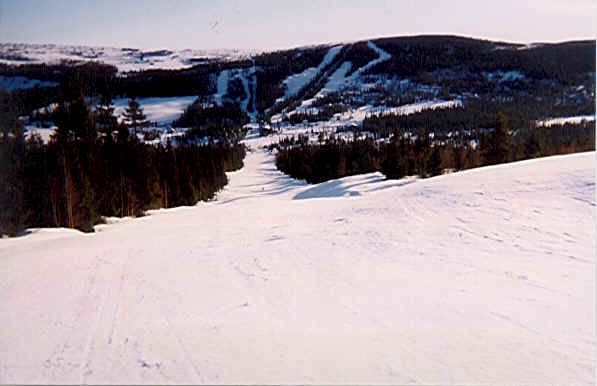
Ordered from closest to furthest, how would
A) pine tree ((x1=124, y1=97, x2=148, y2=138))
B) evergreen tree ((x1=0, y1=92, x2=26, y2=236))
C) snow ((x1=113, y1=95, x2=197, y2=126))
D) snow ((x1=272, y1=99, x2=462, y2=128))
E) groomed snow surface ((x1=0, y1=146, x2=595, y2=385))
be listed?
1. groomed snow surface ((x1=0, y1=146, x2=595, y2=385))
2. evergreen tree ((x1=0, y1=92, x2=26, y2=236))
3. pine tree ((x1=124, y1=97, x2=148, y2=138))
4. snow ((x1=272, y1=99, x2=462, y2=128))
5. snow ((x1=113, y1=95, x2=197, y2=126))

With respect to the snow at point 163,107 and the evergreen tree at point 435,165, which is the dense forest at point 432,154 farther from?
the snow at point 163,107

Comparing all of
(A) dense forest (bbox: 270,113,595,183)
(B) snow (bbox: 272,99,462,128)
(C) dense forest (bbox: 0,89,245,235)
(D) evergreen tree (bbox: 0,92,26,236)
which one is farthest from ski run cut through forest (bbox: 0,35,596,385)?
(B) snow (bbox: 272,99,462,128)

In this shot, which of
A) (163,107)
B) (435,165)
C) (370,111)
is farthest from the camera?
(163,107)

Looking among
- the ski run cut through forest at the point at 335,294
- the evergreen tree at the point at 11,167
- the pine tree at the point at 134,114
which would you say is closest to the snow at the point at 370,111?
the pine tree at the point at 134,114

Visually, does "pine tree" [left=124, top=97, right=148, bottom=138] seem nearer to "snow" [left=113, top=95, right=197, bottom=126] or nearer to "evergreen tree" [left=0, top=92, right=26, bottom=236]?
"evergreen tree" [left=0, top=92, right=26, bottom=236]

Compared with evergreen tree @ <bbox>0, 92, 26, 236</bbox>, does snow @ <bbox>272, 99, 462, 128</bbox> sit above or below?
above

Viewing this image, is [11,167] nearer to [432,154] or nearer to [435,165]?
[435,165]

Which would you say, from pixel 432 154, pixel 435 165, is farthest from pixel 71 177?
pixel 432 154
